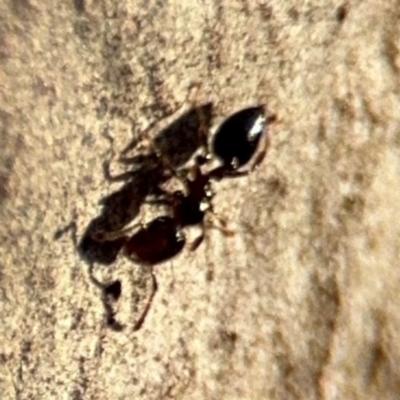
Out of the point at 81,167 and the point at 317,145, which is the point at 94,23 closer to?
the point at 81,167

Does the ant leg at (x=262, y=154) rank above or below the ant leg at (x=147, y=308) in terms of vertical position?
above

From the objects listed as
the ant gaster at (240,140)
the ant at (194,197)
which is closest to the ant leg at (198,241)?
the ant at (194,197)

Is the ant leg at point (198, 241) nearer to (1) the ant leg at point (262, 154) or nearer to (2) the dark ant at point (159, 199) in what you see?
(2) the dark ant at point (159, 199)

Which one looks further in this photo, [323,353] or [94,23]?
[94,23]

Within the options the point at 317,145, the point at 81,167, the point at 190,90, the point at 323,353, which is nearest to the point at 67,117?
the point at 81,167

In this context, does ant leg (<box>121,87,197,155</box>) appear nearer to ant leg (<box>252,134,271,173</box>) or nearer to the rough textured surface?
the rough textured surface

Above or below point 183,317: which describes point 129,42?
above
